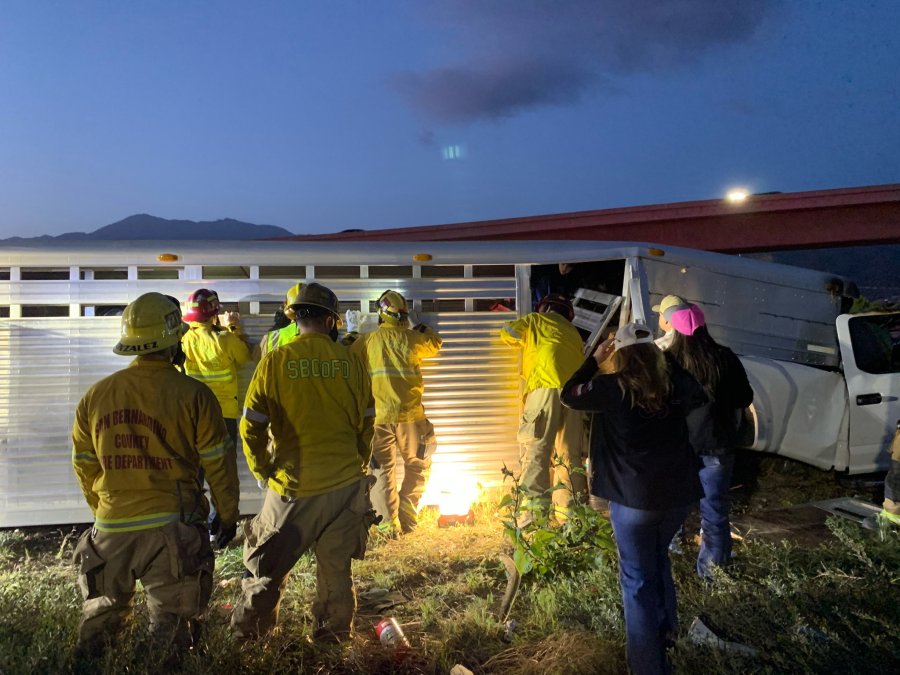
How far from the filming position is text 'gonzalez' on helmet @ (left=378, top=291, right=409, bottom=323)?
202 inches

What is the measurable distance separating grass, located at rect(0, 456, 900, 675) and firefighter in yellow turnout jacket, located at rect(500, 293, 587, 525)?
0.72m

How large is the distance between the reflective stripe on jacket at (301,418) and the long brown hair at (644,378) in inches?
53.2

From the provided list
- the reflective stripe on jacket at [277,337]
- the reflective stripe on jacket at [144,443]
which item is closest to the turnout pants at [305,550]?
the reflective stripe on jacket at [144,443]

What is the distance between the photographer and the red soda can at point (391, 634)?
10.5ft

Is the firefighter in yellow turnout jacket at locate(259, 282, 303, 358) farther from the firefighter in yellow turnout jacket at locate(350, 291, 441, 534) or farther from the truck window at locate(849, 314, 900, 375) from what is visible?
the truck window at locate(849, 314, 900, 375)

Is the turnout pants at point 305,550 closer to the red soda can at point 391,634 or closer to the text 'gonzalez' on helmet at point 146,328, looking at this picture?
the red soda can at point 391,634

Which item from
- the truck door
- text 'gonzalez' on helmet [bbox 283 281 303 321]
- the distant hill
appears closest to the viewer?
text 'gonzalez' on helmet [bbox 283 281 303 321]

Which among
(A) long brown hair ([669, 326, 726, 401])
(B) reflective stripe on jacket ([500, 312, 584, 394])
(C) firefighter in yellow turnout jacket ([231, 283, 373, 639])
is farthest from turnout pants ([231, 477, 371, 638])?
(B) reflective stripe on jacket ([500, 312, 584, 394])

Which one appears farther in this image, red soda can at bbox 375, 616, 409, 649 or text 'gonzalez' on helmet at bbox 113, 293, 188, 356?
red soda can at bbox 375, 616, 409, 649

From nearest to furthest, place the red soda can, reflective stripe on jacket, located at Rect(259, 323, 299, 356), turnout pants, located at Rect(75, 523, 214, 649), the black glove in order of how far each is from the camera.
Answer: turnout pants, located at Rect(75, 523, 214, 649), the black glove, the red soda can, reflective stripe on jacket, located at Rect(259, 323, 299, 356)

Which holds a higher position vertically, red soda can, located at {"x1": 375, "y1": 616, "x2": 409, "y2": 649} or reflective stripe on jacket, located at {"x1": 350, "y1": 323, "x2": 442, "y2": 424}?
reflective stripe on jacket, located at {"x1": 350, "y1": 323, "x2": 442, "y2": 424}

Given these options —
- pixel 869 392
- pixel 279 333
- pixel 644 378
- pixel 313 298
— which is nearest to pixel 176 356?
pixel 313 298

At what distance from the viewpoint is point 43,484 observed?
4875mm

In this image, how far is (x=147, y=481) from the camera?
272cm
